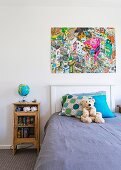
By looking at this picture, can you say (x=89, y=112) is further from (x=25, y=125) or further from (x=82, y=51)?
(x=82, y=51)

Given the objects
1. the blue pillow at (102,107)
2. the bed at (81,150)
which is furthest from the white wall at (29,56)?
the bed at (81,150)

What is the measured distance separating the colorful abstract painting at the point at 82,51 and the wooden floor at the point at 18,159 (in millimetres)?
1326

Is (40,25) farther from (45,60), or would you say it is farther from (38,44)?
(45,60)

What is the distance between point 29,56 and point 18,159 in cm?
156

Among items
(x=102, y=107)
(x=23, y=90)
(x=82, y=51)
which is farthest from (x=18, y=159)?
(x=82, y=51)

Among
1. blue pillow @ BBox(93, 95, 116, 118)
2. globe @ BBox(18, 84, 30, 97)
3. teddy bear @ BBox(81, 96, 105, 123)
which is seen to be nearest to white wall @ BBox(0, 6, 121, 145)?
globe @ BBox(18, 84, 30, 97)

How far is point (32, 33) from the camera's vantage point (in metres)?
3.17

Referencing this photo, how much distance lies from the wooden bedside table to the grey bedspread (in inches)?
41.5

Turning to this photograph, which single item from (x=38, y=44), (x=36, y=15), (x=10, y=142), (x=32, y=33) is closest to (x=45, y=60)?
(x=38, y=44)

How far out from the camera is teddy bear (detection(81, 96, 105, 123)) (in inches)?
94.5

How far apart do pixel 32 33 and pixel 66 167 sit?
249 centimetres

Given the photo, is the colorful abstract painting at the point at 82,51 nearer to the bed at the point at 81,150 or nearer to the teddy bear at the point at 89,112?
the teddy bear at the point at 89,112

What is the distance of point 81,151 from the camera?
1.30 meters

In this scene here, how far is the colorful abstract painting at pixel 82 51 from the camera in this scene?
3.17m
